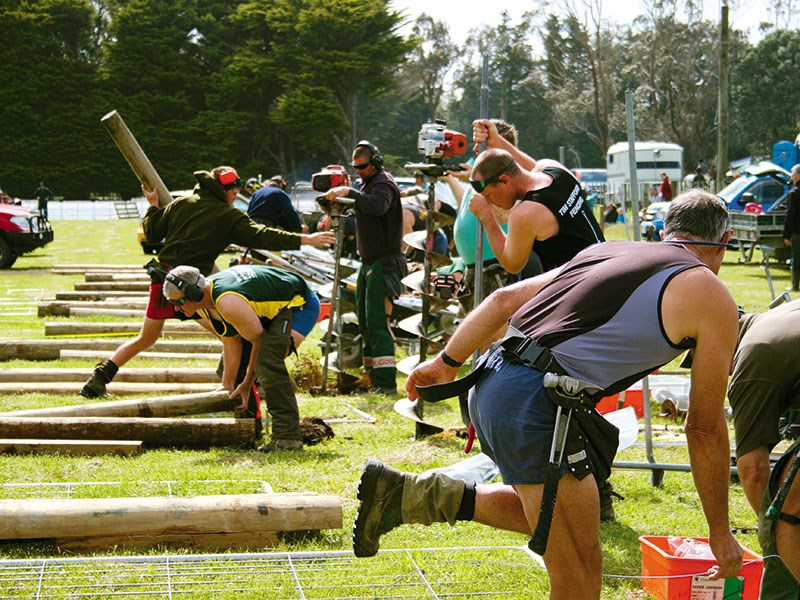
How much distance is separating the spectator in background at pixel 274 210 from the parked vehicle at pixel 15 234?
35.0 feet

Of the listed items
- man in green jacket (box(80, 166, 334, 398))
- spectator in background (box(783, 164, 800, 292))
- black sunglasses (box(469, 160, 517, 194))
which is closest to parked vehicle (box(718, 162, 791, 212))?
spectator in background (box(783, 164, 800, 292))

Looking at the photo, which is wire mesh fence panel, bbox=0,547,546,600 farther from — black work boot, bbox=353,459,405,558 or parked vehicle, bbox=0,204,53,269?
parked vehicle, bbox=0,204,53,269

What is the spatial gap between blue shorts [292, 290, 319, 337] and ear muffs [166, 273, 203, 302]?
91 cm

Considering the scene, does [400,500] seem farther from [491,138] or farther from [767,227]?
[767,227]

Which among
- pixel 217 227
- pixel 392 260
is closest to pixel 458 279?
pixel 392 260

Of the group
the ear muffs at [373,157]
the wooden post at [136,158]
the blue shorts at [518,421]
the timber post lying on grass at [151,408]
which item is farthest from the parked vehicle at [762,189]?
the blue shorts at [518,421]

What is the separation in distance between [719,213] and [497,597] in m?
1.94

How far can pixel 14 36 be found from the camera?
172 feet

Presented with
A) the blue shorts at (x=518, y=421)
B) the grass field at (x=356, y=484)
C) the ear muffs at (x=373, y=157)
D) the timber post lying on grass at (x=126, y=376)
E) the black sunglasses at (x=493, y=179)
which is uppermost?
the ear muffs at (x=373, y=157)

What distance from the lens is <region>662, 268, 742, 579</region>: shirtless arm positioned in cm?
293

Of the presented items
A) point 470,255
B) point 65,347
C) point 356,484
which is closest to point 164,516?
point 356,484

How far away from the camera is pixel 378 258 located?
28.3 feet

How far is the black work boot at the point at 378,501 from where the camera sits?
3.58m

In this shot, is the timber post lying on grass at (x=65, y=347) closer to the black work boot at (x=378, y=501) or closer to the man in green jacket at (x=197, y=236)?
the man in green jacket at (x=197, y=236)
